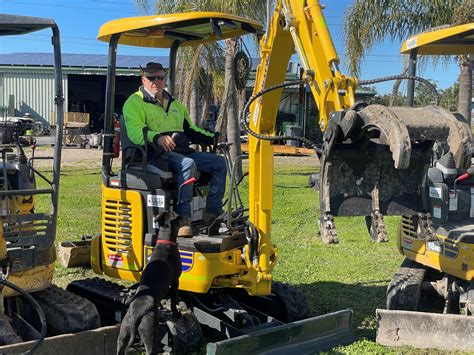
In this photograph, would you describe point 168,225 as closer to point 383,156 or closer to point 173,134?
point 173,134

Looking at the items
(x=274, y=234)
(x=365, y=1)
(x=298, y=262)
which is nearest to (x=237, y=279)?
(x=298, y=262)

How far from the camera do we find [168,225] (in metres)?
4.96

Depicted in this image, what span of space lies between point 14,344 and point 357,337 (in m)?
2.89

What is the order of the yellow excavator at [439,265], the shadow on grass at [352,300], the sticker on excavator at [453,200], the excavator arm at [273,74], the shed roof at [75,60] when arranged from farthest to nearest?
1. the shed roof at [75,60]
2. the shadow on grass at [352,300]
3. the sticker on excavator at [453,200]
4. the yellow excavator at [439,265]
5. the excavator arm at [273,74]

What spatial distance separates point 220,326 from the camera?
528 cm

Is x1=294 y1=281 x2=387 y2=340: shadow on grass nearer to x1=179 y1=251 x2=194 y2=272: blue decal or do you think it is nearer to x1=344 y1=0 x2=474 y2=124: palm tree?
x1=179 y1=251 x2=194 y2=272: blue decal

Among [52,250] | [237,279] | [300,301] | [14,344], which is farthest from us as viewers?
[300,301]

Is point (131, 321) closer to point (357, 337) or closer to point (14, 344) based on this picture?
point (14, 344)

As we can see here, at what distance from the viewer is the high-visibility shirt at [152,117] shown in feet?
18.0

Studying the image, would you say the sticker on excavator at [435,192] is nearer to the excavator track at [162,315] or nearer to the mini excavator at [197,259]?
the mini excavator at [197,259]

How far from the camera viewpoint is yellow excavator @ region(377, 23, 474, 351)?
536 cm

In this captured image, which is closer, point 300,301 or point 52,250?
point 52,250

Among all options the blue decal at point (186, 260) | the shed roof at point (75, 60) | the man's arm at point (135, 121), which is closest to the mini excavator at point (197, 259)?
the blue decal at point (186, 260)

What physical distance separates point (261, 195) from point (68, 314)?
5.88 ft
